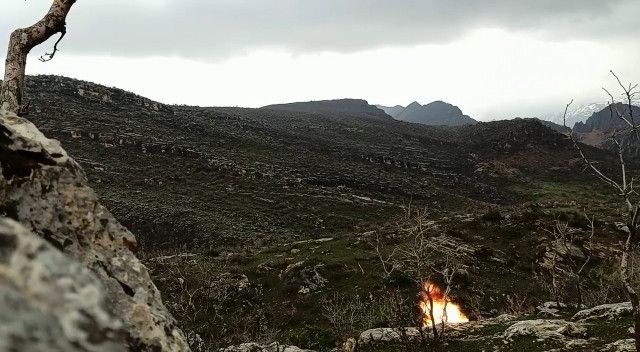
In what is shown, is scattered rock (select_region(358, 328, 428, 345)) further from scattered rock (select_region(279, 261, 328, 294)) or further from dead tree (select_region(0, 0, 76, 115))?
dead tree (select_region(0, 0, 76, 115))

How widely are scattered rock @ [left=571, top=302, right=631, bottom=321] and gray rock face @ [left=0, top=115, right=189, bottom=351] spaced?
2327 centimetres

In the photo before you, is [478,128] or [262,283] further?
[478,128]

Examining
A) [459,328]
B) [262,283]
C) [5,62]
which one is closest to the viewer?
[5,62]

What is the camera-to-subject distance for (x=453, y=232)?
50.9 m

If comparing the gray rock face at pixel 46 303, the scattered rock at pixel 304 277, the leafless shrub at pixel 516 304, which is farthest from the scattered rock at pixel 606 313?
the gray rock face at pixel 46 303

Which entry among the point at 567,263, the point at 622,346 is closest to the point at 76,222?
the point at 622,346

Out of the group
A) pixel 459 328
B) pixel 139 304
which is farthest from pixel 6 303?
pixel 459 328

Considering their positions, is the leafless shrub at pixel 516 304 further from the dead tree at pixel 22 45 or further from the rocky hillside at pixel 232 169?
the dead tree at pixel 22 45

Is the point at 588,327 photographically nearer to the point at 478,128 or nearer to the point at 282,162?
the point at 282,162

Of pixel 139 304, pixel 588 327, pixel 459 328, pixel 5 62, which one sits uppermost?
pixel 5 62

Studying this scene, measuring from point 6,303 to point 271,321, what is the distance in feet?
115

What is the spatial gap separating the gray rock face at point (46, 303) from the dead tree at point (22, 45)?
654 centimetres

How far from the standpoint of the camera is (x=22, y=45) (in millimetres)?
8578

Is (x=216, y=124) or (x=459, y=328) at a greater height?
(x=216, y=124)
